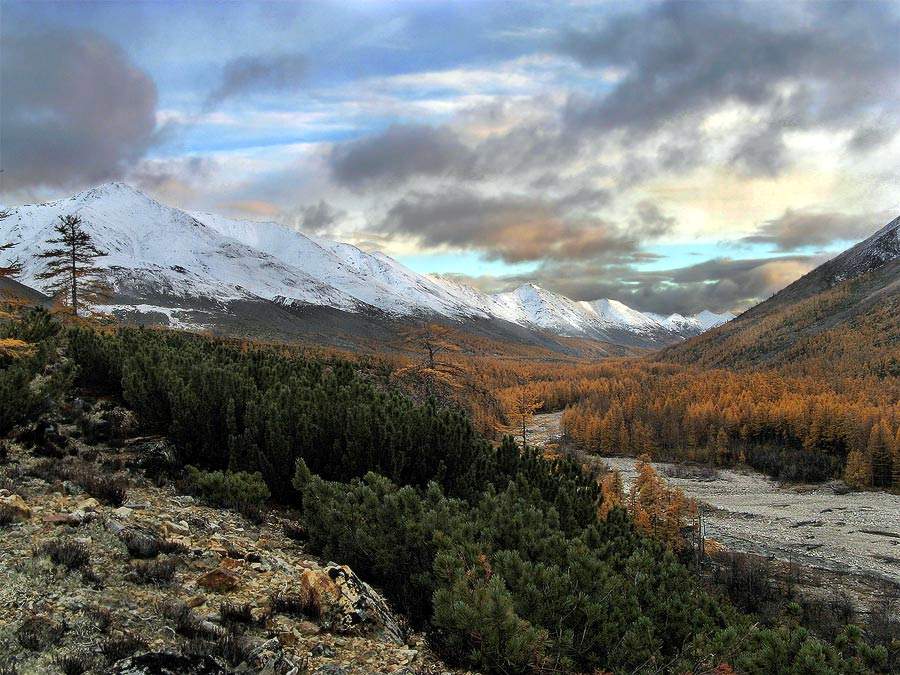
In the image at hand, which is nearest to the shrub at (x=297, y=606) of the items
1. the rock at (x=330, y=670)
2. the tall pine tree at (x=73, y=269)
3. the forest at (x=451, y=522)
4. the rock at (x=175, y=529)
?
the rock at (x=330, y=670)

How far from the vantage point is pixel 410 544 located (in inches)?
435

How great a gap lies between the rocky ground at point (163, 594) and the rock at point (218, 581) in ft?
0.05

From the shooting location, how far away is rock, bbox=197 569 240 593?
8852 millimetres

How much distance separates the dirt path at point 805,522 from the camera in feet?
169

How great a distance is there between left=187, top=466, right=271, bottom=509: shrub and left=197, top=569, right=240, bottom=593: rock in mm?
4759

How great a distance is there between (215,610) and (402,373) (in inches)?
1317

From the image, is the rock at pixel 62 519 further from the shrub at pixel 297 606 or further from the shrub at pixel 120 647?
the shrub at pixel 297 606

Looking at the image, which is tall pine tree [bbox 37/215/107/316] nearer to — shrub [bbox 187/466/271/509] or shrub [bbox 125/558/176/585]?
shrub [bbox 187/466/271/509]

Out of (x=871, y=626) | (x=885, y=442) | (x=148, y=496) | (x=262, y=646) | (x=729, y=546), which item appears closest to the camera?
(x=262, y=646)

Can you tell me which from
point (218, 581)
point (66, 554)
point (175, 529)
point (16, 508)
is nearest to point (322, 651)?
point (218, 581)

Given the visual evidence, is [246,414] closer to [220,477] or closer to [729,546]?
[220,477]

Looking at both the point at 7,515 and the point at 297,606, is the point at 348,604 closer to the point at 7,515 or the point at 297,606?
the point at 297,606

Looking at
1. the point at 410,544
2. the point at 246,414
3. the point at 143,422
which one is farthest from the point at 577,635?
the point at 143,422

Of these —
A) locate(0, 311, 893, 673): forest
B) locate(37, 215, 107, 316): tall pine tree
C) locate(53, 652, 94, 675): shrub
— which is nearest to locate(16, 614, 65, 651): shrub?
locate(53, 652, 94, 675): shrub
